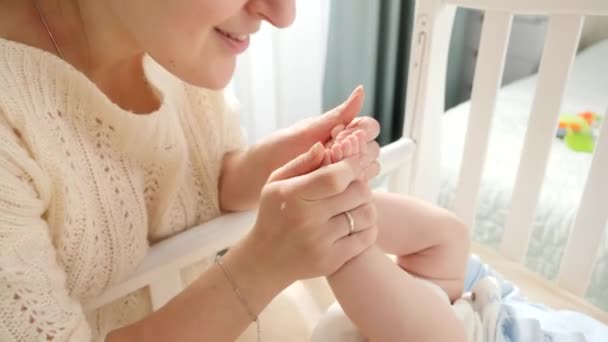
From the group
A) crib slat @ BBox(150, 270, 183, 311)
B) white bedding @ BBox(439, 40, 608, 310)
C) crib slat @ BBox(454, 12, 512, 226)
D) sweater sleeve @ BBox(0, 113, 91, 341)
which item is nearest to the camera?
sweater sleeve @ BBox(0, 113, 91, 341)

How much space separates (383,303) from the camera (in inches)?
21.5

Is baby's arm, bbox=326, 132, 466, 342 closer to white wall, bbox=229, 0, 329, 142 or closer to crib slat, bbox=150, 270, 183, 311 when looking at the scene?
crib slat, bbox=150, 270, 183, 311

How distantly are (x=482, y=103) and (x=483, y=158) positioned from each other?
0.10m

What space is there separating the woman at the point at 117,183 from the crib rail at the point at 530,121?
1.04ft

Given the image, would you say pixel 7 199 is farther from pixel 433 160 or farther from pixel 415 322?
pixel 433 160

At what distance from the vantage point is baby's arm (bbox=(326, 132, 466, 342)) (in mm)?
547

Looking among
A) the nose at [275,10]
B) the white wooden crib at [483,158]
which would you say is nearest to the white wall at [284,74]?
the white wooden crib at [483,158]

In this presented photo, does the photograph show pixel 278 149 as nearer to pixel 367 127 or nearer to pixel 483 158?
pixel 367 127

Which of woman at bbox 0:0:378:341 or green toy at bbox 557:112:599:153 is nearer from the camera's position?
woman at bbox 0:0:378:341

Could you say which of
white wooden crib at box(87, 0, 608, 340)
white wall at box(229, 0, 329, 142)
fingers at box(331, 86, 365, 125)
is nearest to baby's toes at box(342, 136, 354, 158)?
fingers at box(331, 86, 365, 125)

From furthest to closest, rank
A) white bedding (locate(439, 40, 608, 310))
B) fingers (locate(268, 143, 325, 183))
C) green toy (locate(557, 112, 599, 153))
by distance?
green toy (locate(557, 112, 599, 153))
white bedding (locate(439, 40, 608, 310))
fingers (locate(268, 143, 325, 183))

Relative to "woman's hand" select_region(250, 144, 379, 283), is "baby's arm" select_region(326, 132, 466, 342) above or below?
below

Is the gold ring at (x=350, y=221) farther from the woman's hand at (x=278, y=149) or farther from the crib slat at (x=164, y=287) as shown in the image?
the crib slat at (x=164, y=287)

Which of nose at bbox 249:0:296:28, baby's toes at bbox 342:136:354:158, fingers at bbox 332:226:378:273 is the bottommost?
fingers at bbox 332:226:378:273
